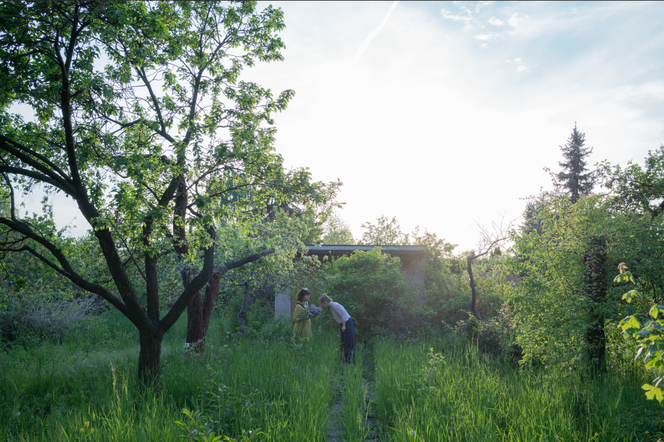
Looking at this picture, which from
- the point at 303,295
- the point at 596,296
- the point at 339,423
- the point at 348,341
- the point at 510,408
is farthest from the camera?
the point at 303,295

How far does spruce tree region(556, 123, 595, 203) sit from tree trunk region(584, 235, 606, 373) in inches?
1236

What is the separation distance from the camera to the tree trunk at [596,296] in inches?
228

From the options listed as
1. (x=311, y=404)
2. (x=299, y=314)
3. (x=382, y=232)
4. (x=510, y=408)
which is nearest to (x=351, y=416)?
(x=311, y=404)

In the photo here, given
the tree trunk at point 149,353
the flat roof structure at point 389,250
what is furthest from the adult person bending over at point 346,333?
the flat roof structure at point 389,250

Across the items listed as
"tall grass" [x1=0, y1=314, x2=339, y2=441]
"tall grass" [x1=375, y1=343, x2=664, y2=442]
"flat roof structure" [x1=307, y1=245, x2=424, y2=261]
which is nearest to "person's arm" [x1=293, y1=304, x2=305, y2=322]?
"tall grass" [x1=0, y1=314, x2=339, y2=441]

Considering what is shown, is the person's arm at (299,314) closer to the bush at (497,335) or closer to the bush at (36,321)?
the bush at (497,335)

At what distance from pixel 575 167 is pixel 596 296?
33.2 metres

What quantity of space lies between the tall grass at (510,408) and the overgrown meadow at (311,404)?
0.06ft

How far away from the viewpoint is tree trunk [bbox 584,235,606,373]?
5.80 meters

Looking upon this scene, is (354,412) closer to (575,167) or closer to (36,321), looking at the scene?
(36,321)

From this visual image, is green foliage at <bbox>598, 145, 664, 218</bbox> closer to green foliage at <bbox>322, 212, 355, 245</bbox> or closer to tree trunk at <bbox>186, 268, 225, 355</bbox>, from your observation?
tree trunk at <bbox>186, 268, 225, 355</bbox>

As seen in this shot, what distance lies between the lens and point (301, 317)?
30.2ft

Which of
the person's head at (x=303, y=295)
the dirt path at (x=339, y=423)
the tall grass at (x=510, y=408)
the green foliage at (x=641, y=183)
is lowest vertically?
the dirt path at (x=339, y=423)

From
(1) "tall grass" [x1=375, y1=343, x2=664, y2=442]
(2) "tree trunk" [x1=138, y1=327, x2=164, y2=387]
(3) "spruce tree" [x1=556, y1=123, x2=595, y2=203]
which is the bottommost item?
(1) "tall grass" [x1=375, y1=343, x2=664, y2=442]
